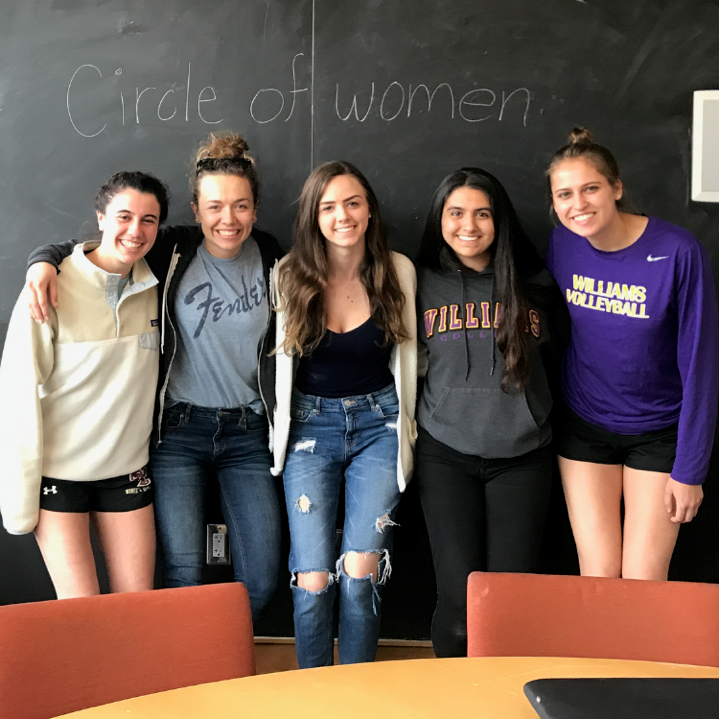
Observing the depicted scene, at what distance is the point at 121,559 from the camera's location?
2.29 metres

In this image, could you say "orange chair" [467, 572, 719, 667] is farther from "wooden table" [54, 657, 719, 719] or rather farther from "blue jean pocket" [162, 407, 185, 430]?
"blue jean pocket" [162, 407, 185, 430]

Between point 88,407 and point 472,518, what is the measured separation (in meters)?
1.21

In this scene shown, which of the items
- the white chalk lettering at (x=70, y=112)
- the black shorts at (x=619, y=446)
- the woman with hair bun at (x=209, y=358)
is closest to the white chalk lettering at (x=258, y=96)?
the woman with hair bun at (x=209, y=358)

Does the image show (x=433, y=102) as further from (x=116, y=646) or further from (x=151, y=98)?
(x=116, y=646)

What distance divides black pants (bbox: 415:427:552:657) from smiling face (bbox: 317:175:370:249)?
0.70 m

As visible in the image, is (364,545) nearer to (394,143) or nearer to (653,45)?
(394,143)

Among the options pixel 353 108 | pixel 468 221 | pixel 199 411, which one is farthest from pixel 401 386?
pixel 353 108

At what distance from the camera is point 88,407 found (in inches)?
87.4

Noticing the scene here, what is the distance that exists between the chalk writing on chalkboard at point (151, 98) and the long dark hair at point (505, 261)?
940 millimetres

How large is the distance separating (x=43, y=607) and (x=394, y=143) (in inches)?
78.4

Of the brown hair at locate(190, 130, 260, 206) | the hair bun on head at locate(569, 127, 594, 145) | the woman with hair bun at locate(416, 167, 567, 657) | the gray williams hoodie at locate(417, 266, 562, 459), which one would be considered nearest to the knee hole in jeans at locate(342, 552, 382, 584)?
the woman with hair bun at locate(416, 167, 567, 657)

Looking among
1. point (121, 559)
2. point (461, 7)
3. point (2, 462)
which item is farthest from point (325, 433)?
point (461, 7)

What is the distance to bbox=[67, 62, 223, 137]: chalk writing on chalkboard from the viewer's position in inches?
106

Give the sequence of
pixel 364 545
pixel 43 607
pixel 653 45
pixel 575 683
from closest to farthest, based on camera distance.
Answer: pixel 575 683 → pixel 43 607 → pixel 364 545 → pixel 653 45
